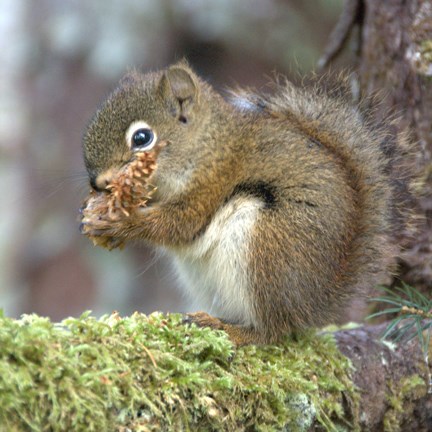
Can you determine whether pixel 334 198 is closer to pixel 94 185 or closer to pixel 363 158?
pixel 363 158

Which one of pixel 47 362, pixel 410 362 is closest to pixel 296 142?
pixel 410 362

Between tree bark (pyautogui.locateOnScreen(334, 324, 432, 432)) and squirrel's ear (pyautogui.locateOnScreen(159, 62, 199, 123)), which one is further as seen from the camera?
squirrel's ear (pyautogui.locateOnScreen(159, 62, 199, 123))

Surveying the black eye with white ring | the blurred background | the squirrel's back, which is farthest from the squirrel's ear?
the blurred background

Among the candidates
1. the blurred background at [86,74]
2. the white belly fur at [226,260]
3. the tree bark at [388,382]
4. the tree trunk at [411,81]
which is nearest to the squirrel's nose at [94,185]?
the white belly fur at [226,260]

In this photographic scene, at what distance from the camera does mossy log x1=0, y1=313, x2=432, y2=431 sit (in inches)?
57.2

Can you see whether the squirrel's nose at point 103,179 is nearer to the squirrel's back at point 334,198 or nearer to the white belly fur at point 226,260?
the white belly fur at point 226,260

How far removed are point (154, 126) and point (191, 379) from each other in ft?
3.64

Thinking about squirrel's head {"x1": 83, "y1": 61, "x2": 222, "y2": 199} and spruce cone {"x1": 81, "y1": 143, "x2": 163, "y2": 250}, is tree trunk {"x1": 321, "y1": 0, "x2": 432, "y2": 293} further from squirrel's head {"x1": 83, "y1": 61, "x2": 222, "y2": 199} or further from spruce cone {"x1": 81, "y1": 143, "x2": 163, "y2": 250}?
spruce cone {"x1": 81, "y1": 143, "x2": 163, "y2": 250}

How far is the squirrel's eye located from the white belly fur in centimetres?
36

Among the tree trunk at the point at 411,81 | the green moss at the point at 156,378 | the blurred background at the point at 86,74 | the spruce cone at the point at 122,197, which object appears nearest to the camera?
the green moss at the point at 156,378

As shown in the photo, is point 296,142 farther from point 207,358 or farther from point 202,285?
point 207,358

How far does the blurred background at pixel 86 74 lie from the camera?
545cm

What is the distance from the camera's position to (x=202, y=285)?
2535 millimetres

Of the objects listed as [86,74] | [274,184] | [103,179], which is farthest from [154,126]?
[86,74]
